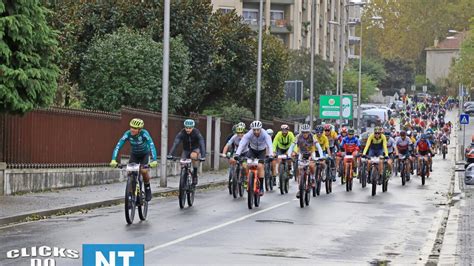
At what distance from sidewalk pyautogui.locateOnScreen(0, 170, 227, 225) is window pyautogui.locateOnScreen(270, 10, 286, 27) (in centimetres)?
5926

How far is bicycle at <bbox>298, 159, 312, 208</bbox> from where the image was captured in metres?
25.6

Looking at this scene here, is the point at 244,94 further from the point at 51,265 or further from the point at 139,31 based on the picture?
the point at 51,265

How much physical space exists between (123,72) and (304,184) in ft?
50.2

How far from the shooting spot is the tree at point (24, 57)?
2458cm

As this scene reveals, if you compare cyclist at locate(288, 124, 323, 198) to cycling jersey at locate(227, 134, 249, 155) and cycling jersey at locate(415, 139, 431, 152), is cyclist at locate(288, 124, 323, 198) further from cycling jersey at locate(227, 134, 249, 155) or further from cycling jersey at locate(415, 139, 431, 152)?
cycling jersey at locate(415, 139, 431, 152)

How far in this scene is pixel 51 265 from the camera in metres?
10.2

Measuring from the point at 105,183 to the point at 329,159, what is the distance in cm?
634

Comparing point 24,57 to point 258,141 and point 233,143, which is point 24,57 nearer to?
point 258,141

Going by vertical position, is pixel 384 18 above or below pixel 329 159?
above

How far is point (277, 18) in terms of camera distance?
304 feet

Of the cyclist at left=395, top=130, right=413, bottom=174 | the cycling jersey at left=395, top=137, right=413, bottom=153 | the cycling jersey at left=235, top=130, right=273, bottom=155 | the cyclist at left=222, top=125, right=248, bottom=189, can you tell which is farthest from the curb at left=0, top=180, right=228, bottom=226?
the cycling jersey at left=395, top=137, right=413, bottom=153

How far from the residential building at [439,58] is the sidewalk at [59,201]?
129 m

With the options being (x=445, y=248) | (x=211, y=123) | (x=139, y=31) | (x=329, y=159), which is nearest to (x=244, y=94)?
(x=211, y=123)

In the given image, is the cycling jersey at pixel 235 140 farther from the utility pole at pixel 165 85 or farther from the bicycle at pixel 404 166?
the bicycle at pixel 404 166
